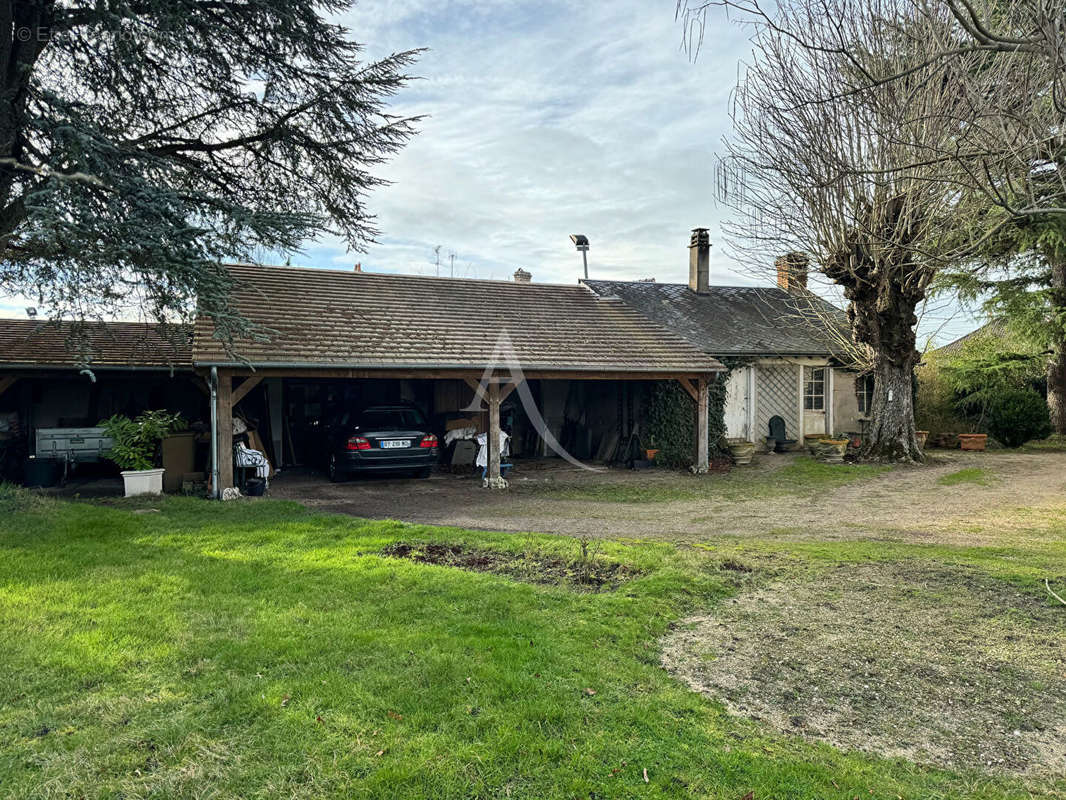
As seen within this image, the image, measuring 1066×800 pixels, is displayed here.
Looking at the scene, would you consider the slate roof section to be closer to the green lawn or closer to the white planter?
the white planter

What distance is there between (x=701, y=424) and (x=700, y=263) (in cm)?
893

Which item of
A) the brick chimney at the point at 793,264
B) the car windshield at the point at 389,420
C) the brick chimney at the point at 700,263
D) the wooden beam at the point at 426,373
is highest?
the brick chimney at the point at 700,263

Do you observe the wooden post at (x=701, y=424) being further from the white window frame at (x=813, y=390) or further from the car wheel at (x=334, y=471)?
the car wheel at (x=334, y=471)

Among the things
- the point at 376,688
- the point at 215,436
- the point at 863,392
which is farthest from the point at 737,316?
the point at 376,688

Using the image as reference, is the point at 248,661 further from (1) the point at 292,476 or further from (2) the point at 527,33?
(1) the point at 292,476

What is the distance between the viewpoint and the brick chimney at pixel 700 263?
69.4ft

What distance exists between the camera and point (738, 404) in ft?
58.1

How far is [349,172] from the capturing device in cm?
1159

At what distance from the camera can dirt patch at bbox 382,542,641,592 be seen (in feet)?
19.2

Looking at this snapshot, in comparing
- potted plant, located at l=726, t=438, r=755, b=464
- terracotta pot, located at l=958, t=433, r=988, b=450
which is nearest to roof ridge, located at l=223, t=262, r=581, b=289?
potted plant, located at l=726, t=438, r=755, b=464

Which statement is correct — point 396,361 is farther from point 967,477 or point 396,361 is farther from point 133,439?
point 967,477

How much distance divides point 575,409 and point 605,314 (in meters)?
2.81

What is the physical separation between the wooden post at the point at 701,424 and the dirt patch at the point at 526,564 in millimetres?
8371

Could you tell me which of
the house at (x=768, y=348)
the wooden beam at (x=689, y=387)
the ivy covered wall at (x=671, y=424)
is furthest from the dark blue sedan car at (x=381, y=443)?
the house at (x=768, y=348)
